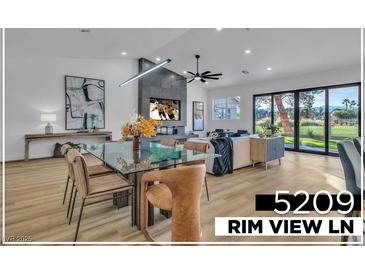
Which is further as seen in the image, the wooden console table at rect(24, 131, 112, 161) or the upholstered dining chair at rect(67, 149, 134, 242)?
the wooden console table at rect(24, 131, 112, 161)

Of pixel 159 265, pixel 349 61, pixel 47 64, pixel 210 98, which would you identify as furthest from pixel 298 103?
pixel 47 64

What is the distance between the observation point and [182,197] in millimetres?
1496

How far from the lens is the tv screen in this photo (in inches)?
282

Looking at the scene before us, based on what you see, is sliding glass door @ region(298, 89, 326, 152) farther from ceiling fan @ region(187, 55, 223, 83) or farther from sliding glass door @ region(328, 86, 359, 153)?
ceiling fan @ region(187, 55, 223, 83)

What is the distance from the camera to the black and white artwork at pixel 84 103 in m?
5.75

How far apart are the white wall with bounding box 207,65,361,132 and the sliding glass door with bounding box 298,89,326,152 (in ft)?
1.04

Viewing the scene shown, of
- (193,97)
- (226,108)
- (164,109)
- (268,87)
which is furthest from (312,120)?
(164,109)

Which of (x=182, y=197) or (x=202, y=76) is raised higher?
(x=202, y=76)

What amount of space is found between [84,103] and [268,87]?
234 inches

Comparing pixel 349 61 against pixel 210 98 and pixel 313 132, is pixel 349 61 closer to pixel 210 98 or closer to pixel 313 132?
pixel 313 132

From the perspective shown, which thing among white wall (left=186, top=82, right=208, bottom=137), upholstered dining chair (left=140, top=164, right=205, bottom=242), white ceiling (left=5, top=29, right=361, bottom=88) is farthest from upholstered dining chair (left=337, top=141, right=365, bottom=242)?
white wall (left=186, top=82, right=208, bottom=137)

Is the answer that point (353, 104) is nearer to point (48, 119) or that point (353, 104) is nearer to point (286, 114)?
point (286, 114)

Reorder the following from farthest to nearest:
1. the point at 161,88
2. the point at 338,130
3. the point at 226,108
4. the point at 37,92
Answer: the point at 226,108 < the point at 161,88 < the point at 338,130 < the point at 37,92
